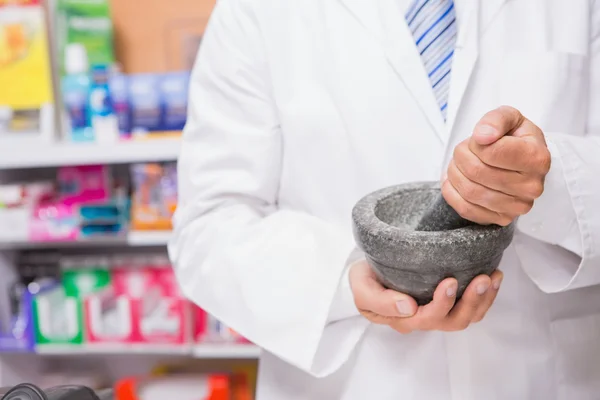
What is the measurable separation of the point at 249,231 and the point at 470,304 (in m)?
0.37

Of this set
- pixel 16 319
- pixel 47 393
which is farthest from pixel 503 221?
pixel 16 319

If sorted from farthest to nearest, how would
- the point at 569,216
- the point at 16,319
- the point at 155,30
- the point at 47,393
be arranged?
the point at 155,30 → the point at 16,319 → the point at 569,216 → the point at 47,393

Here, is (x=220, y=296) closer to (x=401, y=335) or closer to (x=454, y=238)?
(x=401, y=335)

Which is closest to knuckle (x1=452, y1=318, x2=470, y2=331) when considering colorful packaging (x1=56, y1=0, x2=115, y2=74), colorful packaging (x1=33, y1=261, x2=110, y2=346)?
colorful packaging (x1=33, y1=261, x2=110, y2=346)

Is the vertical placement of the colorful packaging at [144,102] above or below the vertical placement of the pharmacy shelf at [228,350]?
above

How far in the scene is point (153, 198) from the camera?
1.80 metres

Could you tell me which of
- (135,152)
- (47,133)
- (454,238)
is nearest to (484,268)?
(454,238)

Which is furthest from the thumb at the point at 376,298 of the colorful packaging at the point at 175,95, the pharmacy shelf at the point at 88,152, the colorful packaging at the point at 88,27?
the colorful packaging at the point at 88,27

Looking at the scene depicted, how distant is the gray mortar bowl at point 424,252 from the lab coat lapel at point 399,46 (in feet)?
0.63

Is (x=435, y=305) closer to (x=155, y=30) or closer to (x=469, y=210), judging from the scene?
(x=469, y=210)

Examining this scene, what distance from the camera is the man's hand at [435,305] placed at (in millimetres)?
659

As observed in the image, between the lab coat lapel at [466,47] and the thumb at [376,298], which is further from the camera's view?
the lab coat lapel at [466,47]

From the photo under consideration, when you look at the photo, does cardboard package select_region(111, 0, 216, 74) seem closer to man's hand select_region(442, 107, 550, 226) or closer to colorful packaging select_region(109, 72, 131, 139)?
colorful packaging select_region(109, 72, 131, 139)

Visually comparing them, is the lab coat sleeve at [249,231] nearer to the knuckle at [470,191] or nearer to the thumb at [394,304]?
the thumb at [394,304]
